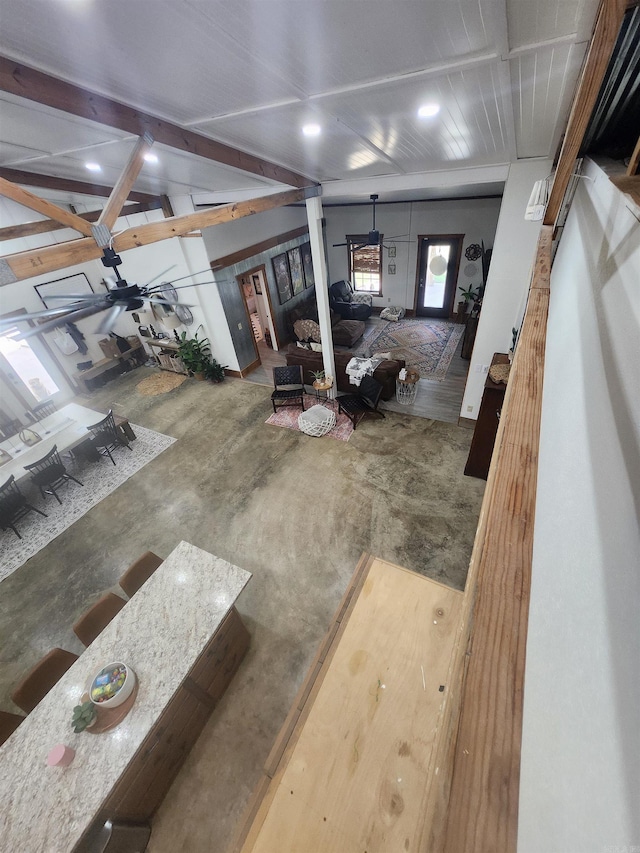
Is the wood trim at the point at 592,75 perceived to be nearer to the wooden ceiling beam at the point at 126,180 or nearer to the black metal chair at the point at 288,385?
the wooden ceiling beam at the point at 126,180

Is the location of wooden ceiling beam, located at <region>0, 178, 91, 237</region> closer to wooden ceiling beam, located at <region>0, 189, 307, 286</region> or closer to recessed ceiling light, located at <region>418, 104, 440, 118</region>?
wooden ceiling beam, located at <region>0, 189, 307, 286</region>

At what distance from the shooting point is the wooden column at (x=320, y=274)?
14.9 feet

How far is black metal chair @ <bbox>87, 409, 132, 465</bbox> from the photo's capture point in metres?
4.98

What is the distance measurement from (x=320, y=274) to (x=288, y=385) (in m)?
1.94

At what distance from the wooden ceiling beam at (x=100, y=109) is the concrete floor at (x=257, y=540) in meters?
3.55

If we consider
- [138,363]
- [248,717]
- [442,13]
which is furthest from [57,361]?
[442,13]

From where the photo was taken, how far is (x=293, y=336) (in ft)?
27.1

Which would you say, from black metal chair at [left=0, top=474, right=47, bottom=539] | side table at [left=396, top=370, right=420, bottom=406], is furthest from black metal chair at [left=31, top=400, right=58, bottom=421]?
side table at [left=396, top=370, right=420, bottom=406]

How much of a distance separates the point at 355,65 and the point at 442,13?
17.7 inches

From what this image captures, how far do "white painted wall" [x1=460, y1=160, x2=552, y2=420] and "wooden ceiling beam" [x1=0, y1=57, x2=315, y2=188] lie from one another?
285 centimetres

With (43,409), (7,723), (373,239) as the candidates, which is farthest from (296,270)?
(7,723)

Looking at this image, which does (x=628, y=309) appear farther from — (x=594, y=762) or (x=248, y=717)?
(x=248, y=717)

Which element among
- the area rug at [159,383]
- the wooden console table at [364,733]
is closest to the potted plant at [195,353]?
the area rug at [159,383]

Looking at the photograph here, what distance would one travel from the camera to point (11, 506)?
4234 millimetres
